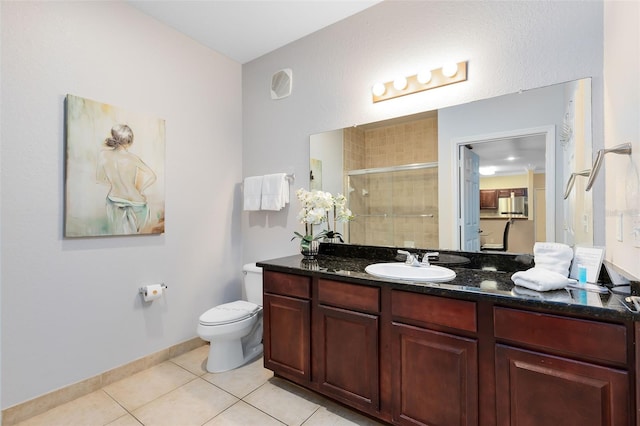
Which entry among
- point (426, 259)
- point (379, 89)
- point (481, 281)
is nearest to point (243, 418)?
point (426, 259)

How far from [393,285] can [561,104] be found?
4.23 feet

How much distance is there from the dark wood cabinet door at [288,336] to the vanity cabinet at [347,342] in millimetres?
66

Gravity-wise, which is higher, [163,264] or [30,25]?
[30,25]

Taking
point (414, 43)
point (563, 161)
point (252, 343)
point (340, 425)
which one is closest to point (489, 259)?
point (563, 161)

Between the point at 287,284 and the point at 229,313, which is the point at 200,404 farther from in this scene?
the point at 287,284

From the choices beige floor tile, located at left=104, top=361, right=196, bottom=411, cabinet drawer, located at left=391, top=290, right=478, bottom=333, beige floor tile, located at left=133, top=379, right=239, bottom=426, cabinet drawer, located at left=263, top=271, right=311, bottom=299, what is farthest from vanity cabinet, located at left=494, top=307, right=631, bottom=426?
beige floor tile, located at left=104, top=361, right=196, bottom=411

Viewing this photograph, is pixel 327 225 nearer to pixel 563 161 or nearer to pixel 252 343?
pixel 252 343

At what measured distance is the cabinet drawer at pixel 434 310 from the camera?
1284 mm

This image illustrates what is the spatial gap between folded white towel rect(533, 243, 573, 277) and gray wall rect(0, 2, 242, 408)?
8.02 ft

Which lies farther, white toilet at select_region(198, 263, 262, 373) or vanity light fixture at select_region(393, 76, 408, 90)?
white toilet at select_region(198, 263, 262, 373)

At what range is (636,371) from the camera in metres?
0.98

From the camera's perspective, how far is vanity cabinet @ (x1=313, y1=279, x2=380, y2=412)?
→ 1.55 m

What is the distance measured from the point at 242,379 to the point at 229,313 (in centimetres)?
46

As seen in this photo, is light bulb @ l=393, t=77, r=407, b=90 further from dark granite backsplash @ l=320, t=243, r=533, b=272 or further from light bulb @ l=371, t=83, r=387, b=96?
dark granite backsplash @ l=320, t=243, r=533, b=272
